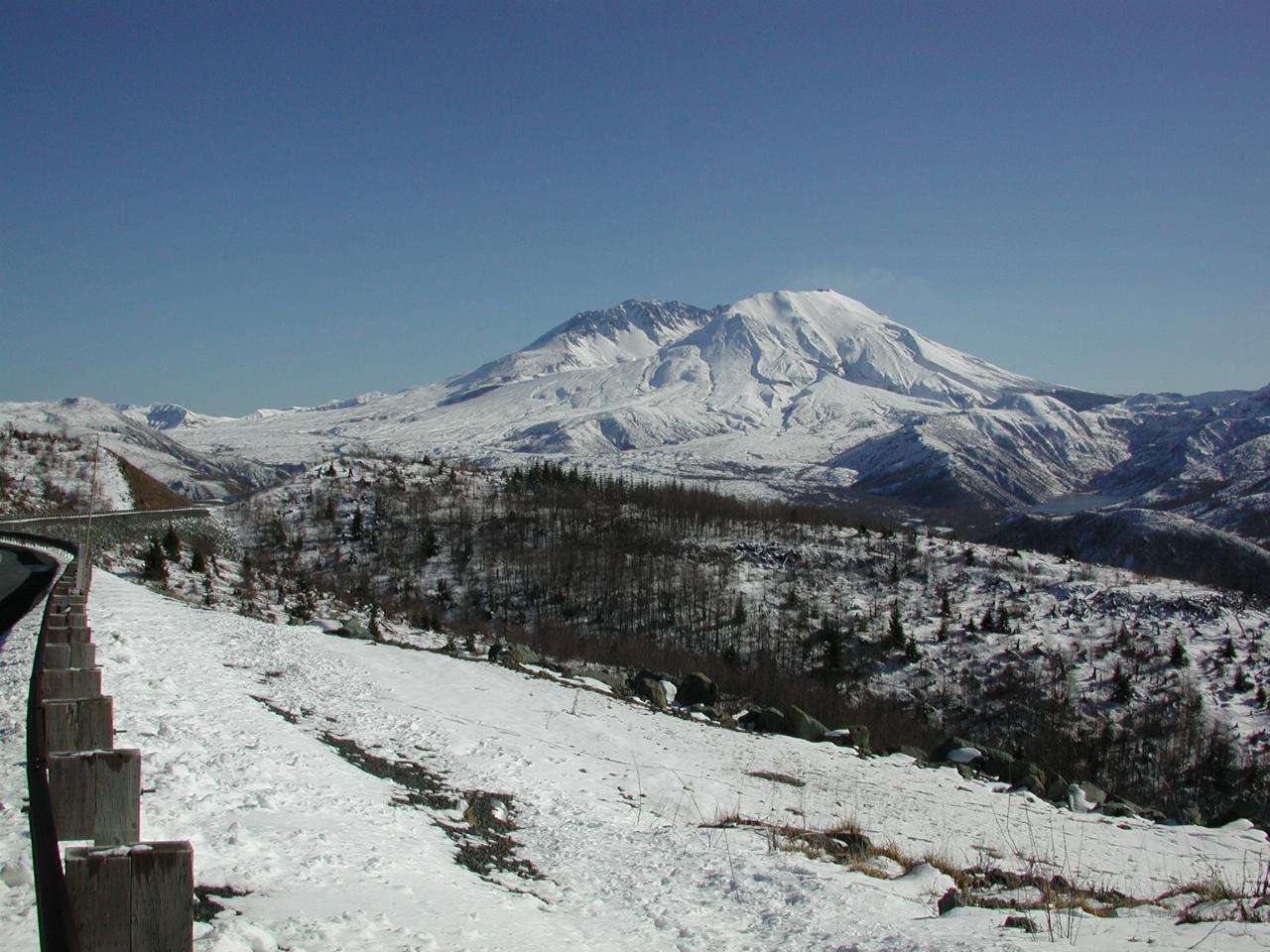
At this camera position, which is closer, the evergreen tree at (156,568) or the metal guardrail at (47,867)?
the metal guardrail at (47,867)

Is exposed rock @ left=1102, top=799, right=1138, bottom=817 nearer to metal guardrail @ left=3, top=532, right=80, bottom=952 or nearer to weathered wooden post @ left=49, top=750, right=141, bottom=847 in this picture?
weathered wooden post @ left=49, top=750, right=141, bottom=847

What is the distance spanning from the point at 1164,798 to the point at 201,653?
203 feet

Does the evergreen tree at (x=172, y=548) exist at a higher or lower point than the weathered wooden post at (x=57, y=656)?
lower

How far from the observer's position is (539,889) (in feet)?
27.2

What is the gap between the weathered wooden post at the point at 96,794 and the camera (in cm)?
437

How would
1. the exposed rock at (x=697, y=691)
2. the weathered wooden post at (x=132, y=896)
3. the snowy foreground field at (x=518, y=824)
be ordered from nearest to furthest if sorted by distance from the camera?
the weathered wooden post at (x=132, y=896) < the snowy foreground field at (x=518, y=824) < the exposed rock at (x=697, y=691)

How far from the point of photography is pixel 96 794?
448 cm

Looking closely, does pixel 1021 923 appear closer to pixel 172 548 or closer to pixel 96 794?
pixel 96 794

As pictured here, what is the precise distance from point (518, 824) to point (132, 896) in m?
7.88

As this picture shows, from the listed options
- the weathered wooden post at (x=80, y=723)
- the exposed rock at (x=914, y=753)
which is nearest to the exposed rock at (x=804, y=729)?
the exposed rock at (x=914, y=753)

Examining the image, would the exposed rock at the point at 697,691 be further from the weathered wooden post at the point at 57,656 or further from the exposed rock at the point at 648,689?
the weathered wooden post at the point at 57,656

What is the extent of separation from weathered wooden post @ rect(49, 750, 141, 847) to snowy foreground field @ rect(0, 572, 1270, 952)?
4.57ft

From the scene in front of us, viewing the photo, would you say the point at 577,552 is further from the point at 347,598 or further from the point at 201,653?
the point at 201,653

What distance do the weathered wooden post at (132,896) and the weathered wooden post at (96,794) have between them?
4.05ft
